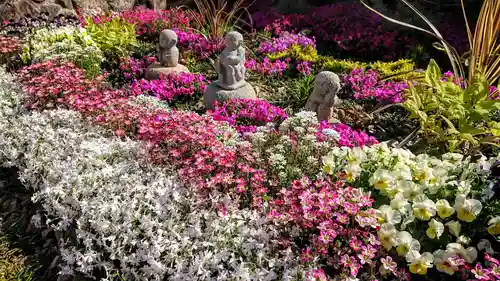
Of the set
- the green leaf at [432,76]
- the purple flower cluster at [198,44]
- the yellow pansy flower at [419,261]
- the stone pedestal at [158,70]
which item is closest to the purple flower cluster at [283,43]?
the purple flower cluster at [198,44]

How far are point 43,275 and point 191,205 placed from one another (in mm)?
1445

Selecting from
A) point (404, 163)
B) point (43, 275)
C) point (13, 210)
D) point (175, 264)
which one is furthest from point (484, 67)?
point (13, 210)

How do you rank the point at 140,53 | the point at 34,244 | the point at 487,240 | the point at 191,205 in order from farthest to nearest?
the point at 140,53
the point at 34,244
the point at 191,205
the point at 487,240

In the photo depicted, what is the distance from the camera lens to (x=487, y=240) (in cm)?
255

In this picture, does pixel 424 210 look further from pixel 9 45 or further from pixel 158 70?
pixel 9 45

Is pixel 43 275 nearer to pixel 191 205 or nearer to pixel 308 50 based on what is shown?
pixel 191 205

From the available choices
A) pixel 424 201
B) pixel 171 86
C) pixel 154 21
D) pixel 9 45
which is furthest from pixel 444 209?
pixel 154 21

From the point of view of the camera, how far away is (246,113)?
199 inches

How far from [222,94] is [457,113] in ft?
8.58

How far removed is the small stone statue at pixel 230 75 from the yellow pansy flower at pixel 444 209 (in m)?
3.21

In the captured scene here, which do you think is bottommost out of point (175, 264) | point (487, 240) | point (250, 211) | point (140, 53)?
point (140, 53)

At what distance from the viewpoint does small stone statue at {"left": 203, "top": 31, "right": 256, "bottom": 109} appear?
5.34 meters

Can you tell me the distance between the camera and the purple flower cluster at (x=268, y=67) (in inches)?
275

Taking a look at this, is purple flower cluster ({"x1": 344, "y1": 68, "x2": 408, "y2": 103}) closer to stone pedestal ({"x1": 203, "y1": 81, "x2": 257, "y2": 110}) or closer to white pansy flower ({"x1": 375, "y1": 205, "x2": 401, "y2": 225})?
stone pedestal ({"x1": 203, "y1": 81, "x2": 257, "y2": 110})
